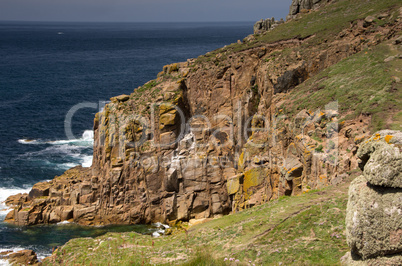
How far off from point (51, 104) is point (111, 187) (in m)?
52.1

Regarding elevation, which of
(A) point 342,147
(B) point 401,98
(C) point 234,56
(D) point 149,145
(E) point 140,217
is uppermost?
(C) point 234,56

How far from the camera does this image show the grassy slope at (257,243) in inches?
641

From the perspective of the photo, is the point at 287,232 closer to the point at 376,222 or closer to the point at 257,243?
the point at 257,243

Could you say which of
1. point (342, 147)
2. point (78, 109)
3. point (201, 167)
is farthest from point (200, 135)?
point (78, 109)

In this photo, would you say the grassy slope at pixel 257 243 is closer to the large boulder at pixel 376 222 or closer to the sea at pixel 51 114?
the large boulder at pixel 376 222

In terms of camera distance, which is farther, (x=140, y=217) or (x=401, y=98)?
(x=140, y=217)

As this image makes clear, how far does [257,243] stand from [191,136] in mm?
27132

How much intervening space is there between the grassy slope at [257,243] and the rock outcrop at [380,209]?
401cm

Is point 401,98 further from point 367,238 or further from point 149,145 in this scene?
point 149,145

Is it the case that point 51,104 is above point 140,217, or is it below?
above

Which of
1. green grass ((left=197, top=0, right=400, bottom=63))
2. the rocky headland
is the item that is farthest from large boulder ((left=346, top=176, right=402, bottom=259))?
green grass ((left=197, top=0, right=400, bottom=63))

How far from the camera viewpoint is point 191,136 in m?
44.9

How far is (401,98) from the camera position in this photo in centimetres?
2892

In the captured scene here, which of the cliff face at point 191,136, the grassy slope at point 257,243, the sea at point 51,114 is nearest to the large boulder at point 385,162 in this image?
the grassy slope at point 257,243
